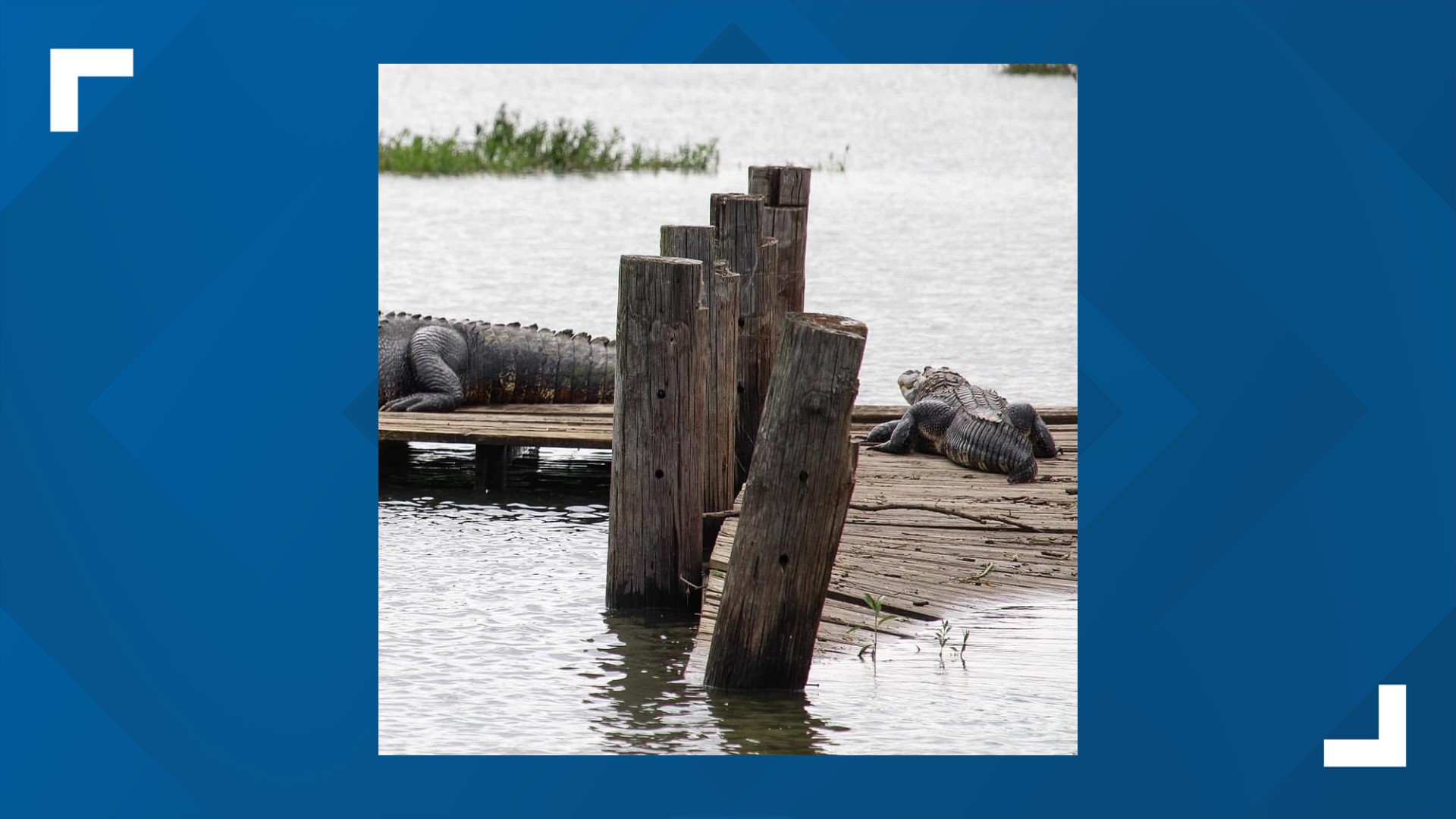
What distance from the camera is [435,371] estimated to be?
11430mm

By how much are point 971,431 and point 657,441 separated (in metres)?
2.45

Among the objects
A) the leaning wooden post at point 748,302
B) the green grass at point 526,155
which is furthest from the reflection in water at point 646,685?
the green grass at point 526,155

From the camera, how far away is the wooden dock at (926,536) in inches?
262

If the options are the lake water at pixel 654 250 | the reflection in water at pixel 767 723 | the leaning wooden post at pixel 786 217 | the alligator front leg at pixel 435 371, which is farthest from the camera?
the alligator front leg at pixel 435 371

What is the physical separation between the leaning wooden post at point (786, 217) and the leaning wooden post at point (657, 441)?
85.8 inches

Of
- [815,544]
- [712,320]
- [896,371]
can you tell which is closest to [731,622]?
[815,544]

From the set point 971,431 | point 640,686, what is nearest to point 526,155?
point 971,431

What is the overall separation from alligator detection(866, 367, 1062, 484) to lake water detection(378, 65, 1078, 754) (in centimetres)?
180

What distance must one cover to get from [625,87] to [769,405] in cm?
3709

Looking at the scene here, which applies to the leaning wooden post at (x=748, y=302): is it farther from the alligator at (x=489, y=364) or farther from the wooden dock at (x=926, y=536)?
the alligator at (x=489, y=364)

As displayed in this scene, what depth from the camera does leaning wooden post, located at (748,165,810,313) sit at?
9.26 m

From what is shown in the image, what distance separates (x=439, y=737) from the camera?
5977 millimetres
